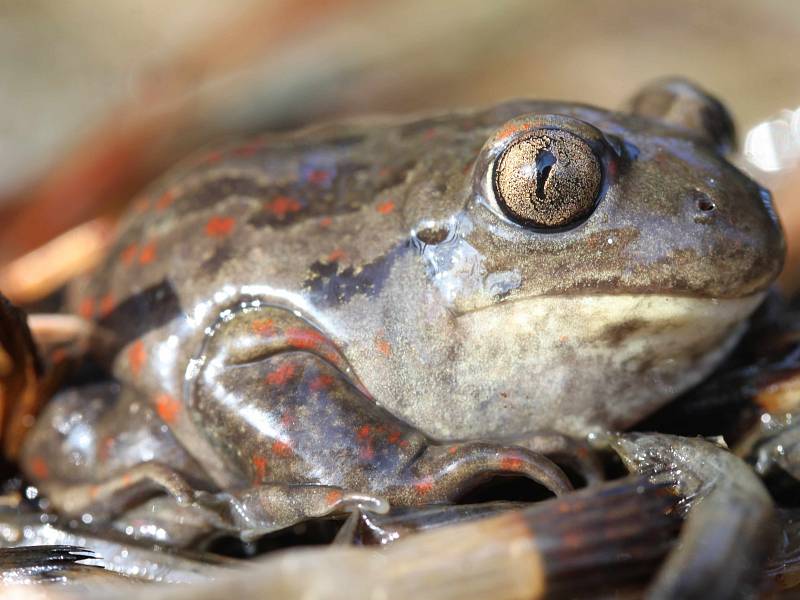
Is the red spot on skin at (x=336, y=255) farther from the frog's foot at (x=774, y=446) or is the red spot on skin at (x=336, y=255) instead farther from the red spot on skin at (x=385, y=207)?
the frog's foot at (x=774, y=446)

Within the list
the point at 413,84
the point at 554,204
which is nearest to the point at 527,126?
the point at 554,204

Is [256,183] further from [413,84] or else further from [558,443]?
[413,84]

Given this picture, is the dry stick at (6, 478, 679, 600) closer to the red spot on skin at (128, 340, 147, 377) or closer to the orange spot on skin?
the orange spot on skin

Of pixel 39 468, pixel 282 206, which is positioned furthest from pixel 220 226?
pixel 39 468

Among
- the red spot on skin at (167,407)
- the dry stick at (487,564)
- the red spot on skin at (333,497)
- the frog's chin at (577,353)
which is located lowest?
the dry stick at (487,564)

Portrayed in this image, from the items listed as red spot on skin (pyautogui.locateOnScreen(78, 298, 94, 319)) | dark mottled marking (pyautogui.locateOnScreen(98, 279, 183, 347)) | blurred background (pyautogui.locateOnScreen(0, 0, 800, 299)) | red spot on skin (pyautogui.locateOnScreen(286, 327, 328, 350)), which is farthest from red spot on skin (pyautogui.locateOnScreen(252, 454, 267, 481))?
blurred background (pyautogui.locateOnScreen(0, 0, 800, 299))

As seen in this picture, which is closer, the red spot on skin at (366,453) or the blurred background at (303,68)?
the red spot on skin at (366,453)

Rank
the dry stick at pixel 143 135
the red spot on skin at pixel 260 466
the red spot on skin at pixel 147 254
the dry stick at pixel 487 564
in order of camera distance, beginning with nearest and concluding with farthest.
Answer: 1. the dry stick at pixel 487 564
2. the red spot on skin at pixel 260 466
3. the red spot on skin at pixel 147 254
4. the dry stick at pixel 143 135

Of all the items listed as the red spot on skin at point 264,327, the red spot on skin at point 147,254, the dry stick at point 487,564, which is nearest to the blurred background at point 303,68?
the red spot on skin at point 147,254

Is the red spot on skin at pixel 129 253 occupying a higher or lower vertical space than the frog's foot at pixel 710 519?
higher
